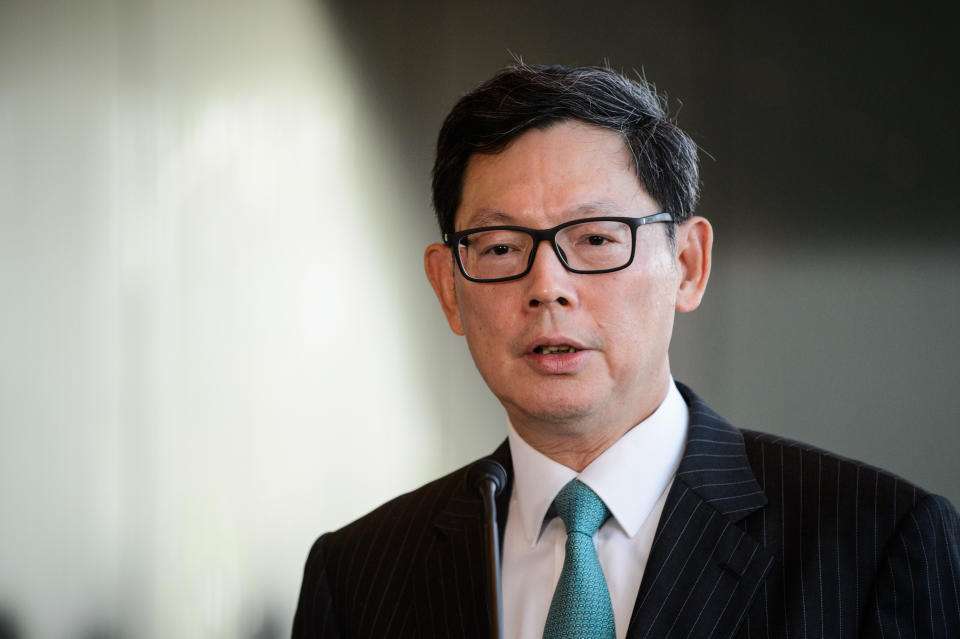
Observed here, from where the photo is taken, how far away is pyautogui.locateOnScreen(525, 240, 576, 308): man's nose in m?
1.37

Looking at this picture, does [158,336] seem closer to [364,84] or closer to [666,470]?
[364,84]

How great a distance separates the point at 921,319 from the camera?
2.61 m

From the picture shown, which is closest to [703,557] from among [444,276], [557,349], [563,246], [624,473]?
[624,473]

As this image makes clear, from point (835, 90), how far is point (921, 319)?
Answer: 24.6 inches

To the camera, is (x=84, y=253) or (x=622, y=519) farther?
(x=84, y=253)

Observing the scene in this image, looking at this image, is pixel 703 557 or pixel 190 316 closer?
pixel 703 557

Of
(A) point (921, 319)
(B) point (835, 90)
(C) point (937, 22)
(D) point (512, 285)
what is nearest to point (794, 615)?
(D) point (512, 285)

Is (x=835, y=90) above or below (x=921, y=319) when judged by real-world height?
above

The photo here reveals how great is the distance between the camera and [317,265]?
269 cm

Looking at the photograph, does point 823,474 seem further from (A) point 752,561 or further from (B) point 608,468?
(B) point 608,468

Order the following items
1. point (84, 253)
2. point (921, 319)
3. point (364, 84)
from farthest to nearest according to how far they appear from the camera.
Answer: point (364, 84) < point (921, 319) < point (84, 253)

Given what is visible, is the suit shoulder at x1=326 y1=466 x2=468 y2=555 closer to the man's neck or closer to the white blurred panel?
the man's neck

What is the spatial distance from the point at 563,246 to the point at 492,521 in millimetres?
464

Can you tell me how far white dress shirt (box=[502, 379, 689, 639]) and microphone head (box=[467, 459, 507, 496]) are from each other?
0.37 metres
